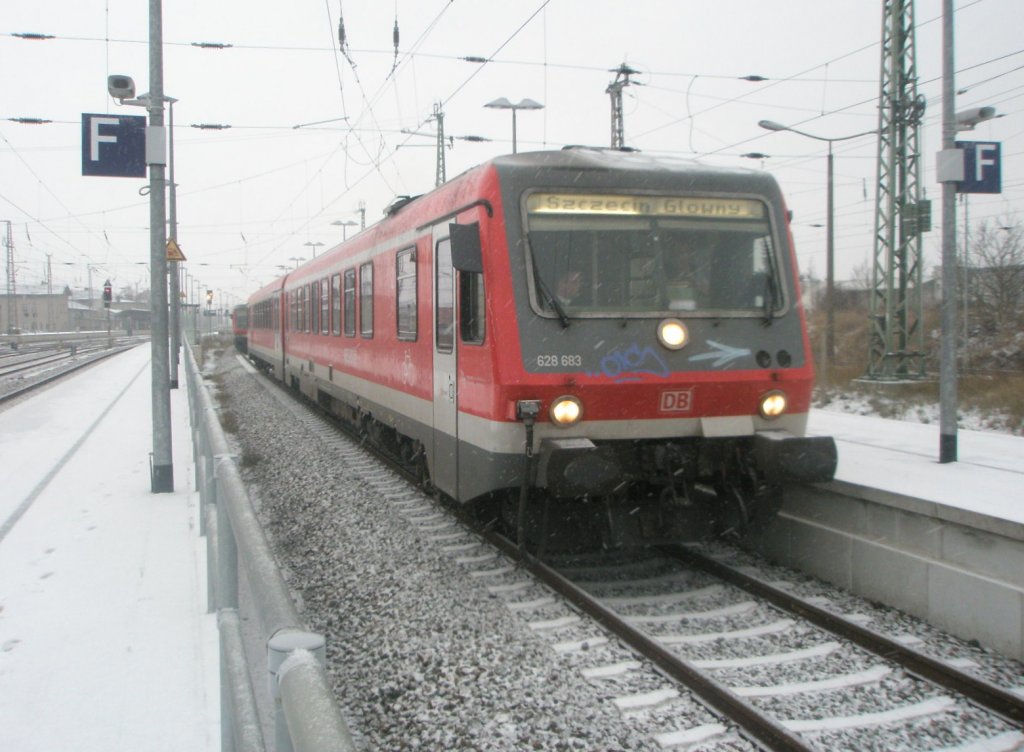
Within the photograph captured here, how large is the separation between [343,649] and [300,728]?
3.89 meters

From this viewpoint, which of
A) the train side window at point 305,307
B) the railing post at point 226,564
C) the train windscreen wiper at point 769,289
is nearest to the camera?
the railing post at point 226,564

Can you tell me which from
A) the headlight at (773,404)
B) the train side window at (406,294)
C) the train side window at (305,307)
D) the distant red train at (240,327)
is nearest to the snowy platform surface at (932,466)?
the headlight at (773,404)

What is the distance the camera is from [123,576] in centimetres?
598

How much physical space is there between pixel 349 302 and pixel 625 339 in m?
6.54

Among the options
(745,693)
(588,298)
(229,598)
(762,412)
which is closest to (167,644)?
(229,598)

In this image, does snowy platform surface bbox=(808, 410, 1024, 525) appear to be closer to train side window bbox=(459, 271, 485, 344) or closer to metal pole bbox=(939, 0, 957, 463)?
metal pole bbox=(939, 0, 957, 463)

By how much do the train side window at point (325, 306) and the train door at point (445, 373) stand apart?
6595mm

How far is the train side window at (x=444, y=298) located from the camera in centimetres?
711

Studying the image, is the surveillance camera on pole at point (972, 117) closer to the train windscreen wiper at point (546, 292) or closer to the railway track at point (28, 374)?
the train windscreen wiper at point (546, 292)

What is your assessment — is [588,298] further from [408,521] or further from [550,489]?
[408,521]

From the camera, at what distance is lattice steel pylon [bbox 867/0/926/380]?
54.8 feet

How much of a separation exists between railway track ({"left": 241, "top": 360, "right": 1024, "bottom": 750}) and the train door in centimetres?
72

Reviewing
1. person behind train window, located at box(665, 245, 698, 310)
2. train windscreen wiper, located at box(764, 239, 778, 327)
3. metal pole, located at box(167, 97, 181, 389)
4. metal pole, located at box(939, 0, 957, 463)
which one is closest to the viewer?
person behind train window, located at box(665, 245, 698, 310)

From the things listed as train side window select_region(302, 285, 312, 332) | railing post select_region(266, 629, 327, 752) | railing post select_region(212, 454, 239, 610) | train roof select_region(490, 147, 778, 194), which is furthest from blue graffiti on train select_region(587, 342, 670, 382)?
train side window select_region(302, 285, 312, 332)
